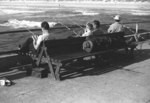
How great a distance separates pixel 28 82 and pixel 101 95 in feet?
5.31

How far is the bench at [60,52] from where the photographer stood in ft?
18.5

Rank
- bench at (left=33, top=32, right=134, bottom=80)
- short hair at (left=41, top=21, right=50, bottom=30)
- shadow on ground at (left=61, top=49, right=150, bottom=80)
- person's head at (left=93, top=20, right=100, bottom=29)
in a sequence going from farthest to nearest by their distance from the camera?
person's head at (left=93, top=20, right=100, bottom=29), shadow on ground at (left=61, top=49, right=150, bottom=80), short hair at (left=41, top=21, right=50, bottom=30), bench at (left=33, top=32, right=134, bottom=80)

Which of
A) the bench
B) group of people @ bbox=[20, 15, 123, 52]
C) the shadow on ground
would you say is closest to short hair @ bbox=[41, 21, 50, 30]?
group of people @ bbox=[20, 15, 123, 52]

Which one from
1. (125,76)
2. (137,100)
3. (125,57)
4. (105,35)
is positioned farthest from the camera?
(125,57)

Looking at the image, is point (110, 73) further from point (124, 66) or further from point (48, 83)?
point (48, 83)

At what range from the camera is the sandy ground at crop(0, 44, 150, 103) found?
4.66 m

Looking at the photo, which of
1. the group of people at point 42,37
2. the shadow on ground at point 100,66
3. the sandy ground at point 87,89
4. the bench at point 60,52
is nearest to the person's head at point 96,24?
the group of people at point 42,37

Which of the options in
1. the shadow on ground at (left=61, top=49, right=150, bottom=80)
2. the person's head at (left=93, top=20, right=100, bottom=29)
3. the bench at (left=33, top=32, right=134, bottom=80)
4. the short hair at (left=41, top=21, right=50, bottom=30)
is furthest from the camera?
the person's head at (left=93, top=20, right=100, bottom=29)

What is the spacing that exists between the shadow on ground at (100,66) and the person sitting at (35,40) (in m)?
0.86

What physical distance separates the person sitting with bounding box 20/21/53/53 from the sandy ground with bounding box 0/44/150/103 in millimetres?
734

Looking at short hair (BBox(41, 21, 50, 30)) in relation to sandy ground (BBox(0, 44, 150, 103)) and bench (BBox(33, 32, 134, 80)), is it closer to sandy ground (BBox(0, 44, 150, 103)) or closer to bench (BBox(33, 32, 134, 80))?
bench (BBox(33, 32, 134, 80))

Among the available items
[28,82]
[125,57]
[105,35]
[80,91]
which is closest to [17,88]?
[28,82]

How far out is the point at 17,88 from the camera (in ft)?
17.2

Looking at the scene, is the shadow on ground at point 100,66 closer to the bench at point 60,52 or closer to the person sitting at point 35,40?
the bench at point 60,52
